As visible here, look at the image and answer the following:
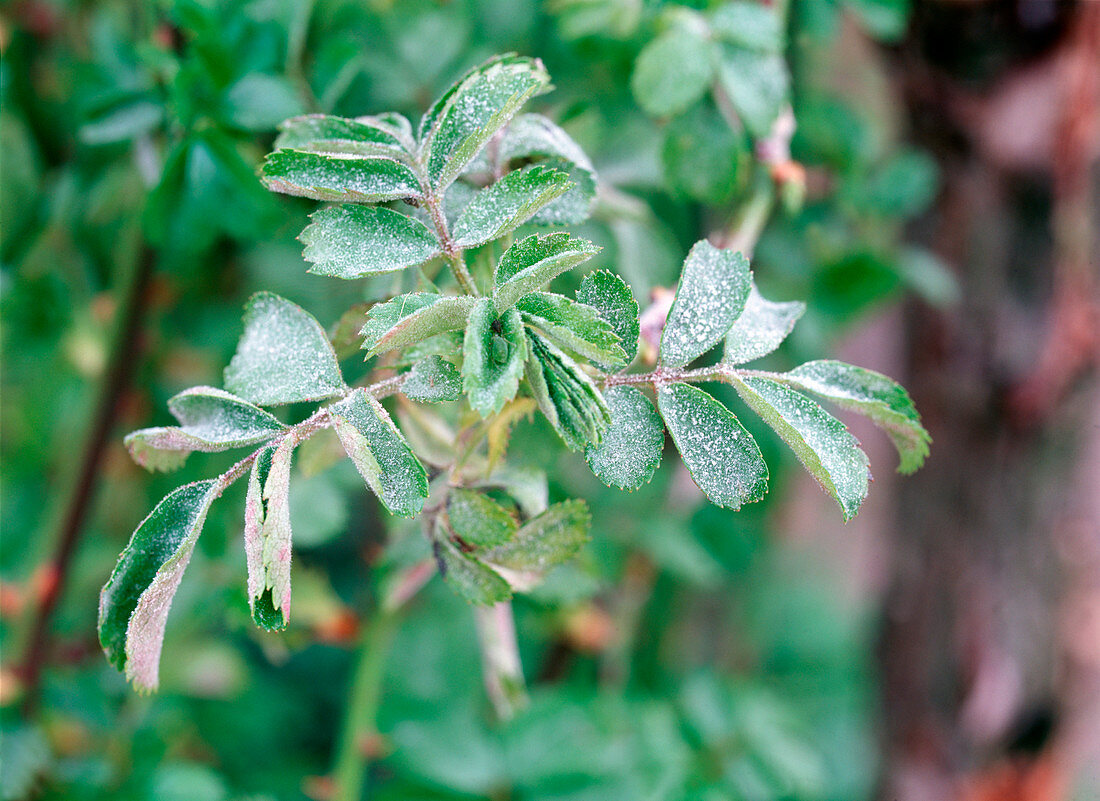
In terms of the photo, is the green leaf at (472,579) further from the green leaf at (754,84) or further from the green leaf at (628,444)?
the green leaf at (754,84)

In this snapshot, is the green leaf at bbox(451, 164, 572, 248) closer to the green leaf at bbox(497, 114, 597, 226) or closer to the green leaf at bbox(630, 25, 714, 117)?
the green leaf at bbox(497, 114, 597, 226)

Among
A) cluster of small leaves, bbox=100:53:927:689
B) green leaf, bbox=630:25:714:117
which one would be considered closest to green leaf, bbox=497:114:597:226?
cluster of small leaves, bbox=100:53:927:689

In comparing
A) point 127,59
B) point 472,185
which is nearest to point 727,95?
point 472,185

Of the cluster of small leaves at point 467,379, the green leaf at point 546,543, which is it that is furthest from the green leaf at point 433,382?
the green leaf at point 546,543

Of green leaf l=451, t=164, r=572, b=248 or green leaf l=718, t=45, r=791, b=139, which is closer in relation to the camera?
green leaf l=451, t=164, r=572, b=248

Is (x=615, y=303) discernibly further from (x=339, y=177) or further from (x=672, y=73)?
(x=672, y=73)

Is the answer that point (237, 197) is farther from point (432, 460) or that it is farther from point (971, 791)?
point (971, 791)

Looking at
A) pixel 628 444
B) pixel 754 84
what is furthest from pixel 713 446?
pixel 754 84
